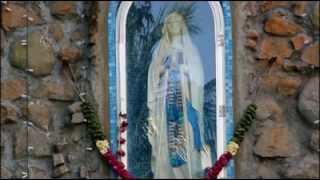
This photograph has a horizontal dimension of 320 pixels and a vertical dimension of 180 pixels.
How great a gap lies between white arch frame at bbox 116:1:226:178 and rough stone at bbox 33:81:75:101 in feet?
0.72

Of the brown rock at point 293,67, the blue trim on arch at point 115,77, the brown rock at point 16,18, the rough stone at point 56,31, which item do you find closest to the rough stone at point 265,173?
the blue trim on arch at point 115,77

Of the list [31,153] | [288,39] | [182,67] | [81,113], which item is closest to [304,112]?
[288,39]

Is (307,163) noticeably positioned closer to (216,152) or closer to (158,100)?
(216,152)

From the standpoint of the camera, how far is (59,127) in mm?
3045

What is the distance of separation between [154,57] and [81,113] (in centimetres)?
41

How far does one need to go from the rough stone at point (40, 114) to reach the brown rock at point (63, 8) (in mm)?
414

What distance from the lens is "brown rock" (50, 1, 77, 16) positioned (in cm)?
307

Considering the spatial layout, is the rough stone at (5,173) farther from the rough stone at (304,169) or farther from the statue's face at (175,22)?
the rough stone at (304,169)

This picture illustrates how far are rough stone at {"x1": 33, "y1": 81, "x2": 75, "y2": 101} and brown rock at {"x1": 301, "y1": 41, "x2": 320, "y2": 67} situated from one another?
1038mm

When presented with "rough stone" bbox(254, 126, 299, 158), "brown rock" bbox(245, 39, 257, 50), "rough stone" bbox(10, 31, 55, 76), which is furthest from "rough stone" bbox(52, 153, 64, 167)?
"brown rock" bbox(245, 39, 257, 50)

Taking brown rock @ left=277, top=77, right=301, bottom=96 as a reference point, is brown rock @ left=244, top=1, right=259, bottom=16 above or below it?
above

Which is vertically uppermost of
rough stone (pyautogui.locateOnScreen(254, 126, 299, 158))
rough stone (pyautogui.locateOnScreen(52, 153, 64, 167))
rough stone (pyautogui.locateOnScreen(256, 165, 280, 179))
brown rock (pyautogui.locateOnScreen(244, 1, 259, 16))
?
A: brown rock (pyautogui.locateOnScreen(244, 1, 259, 16))

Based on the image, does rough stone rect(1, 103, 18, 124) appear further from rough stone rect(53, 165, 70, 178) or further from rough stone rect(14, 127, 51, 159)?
rough stone rect(53, 165, 70, 178)

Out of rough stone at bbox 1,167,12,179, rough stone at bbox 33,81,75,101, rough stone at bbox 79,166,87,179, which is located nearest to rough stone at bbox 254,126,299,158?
rough stone at bbox 79,166,87,179
